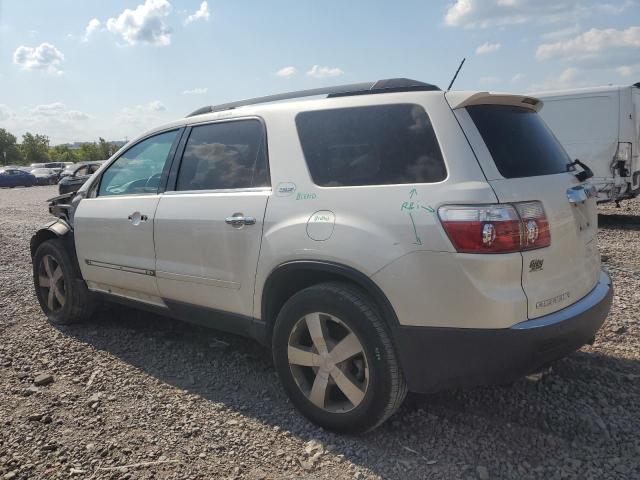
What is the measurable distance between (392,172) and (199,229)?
136 centimetres

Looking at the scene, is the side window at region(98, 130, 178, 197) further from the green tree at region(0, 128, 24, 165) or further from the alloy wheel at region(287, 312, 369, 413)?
the green tree at region(0, 128, 24, 165)

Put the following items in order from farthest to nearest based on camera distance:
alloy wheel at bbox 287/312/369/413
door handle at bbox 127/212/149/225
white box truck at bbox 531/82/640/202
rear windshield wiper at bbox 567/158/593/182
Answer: white box truck at bbox 531/82/640/202 → door handle at bbox 127/212/149/225 → rear windshield wiper at bbox 567/158/593/182 → alloy wheel at bbox 287/312/369/413

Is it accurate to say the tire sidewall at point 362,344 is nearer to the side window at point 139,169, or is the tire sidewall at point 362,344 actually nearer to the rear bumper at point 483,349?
the rear bumper at point 483,349

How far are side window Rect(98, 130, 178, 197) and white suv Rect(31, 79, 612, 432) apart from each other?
0.29 metres

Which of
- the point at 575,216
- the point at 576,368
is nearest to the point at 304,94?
the point at 575,216

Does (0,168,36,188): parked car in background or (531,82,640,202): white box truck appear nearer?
(531,82,640,202): white box truck

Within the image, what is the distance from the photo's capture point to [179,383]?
144 inches

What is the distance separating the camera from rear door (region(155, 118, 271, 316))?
318 centimetres

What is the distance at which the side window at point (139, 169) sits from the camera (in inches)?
155

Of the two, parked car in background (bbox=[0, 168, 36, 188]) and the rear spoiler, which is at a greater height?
the rear spoiler

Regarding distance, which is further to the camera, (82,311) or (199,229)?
(82,311)

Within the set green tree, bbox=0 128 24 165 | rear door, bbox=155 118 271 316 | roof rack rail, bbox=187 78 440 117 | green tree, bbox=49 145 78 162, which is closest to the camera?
roof rack rail, bbox=187 78 440 117

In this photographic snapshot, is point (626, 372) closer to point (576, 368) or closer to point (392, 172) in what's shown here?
point (576, 368)

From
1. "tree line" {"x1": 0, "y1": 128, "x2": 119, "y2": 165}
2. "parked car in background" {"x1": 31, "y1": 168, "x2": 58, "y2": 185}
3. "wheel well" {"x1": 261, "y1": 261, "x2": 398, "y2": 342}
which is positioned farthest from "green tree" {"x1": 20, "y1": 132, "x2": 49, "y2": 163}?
"wheel well" {"x1": 261, "y1": 261, "x2": 398, "y2": 342}
